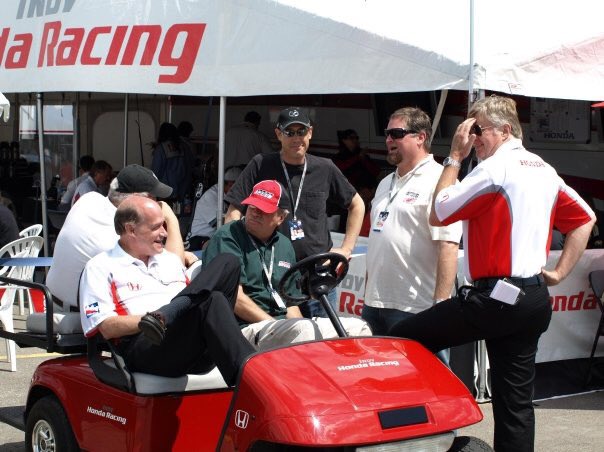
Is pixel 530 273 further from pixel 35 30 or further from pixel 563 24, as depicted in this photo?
pixel 35 30

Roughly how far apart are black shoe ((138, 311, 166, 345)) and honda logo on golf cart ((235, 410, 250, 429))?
46 centimetres

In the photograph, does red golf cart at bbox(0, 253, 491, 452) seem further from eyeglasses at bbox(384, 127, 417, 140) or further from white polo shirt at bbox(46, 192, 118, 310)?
eyeglasses at bbox(384, 127, 417, 140)

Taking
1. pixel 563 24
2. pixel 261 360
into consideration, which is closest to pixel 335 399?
pixel 261 360

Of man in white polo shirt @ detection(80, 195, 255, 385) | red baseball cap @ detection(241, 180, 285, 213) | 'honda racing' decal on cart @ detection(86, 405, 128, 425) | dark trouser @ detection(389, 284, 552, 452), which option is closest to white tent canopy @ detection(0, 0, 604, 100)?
red baseball cap @ detection(241, 180, 285, 213)

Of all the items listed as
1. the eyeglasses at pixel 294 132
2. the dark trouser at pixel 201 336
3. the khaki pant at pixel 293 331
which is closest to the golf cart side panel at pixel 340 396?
the dark trouser at pixel 201 336

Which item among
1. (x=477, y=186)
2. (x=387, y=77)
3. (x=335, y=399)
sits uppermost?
(x=387, y=77)

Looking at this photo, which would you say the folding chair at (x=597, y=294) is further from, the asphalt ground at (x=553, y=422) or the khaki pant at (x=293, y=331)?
the khaki pant at (x=293, y=331)

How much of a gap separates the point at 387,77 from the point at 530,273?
2790mm

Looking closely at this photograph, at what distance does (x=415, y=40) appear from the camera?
22.5ft

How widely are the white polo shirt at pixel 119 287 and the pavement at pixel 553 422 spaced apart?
5.21 feet

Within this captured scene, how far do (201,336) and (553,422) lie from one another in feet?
9.81

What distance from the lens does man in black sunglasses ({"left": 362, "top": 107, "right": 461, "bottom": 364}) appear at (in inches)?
206

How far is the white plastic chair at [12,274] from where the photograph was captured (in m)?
7.91

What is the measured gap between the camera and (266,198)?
5125 millimetres
